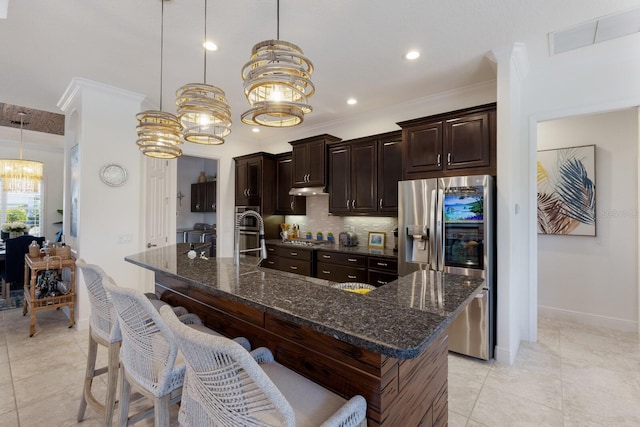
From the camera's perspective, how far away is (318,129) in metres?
5.25

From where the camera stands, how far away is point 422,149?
3439 mm

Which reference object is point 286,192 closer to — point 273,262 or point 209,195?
point 273,262

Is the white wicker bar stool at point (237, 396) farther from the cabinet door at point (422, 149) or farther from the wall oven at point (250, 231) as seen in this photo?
the wall oven at point (250, 231)

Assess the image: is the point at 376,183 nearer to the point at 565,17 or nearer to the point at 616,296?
the point at 565,17

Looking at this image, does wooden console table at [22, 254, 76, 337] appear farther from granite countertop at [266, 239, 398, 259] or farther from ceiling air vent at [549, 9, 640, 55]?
ceiling air vent at [549, 9, 640, 55]

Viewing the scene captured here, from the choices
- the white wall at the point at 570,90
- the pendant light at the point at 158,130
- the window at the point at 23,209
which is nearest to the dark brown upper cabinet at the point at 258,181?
the pendant light at the point at 158,130

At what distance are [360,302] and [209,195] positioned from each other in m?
6.71

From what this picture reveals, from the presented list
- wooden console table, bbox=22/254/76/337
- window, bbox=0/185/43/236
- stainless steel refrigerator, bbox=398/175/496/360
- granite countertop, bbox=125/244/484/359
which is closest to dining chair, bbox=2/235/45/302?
wooden console table, bbox=22/254/76/337

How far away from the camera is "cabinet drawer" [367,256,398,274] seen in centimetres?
368

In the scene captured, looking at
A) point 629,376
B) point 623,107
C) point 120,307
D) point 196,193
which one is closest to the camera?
point 120,307

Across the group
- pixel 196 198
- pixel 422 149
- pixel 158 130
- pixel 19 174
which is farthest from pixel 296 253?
pixel 19 174

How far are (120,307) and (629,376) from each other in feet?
12.8

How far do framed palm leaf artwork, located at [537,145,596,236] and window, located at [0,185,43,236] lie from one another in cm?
942

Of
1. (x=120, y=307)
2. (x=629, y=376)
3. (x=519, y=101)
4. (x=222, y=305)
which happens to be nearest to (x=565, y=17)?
(x=519, y=101)
